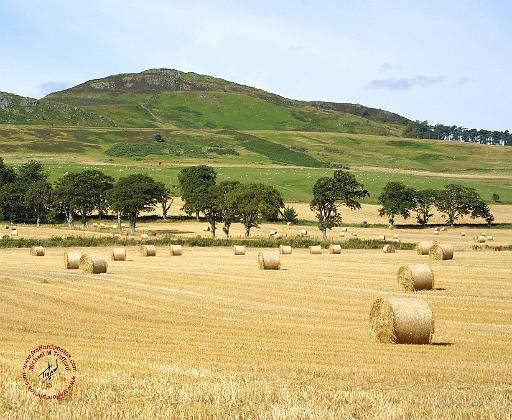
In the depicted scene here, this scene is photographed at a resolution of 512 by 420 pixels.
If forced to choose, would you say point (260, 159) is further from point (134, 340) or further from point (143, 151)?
point (134, 340)

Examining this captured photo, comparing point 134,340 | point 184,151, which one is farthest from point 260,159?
point 134,340

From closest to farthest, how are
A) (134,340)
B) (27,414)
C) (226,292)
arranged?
1. (27,414)
2. (134,340)
3. (226,292)

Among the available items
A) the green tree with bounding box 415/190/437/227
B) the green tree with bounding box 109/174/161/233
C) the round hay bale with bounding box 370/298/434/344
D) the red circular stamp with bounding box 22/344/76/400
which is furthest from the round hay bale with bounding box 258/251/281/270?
the green tree with bounding box 415/190/437/227

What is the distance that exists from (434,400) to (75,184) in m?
94.3

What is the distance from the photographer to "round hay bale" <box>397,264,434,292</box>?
31469 millimetres

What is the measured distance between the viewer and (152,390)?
36.7 ft

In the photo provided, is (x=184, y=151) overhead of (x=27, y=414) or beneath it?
overhead

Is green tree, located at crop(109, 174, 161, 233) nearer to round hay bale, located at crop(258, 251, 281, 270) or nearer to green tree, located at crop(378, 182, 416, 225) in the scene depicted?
green tree, located at crop(378, 182, 416, 225)

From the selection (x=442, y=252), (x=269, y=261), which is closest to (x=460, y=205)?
(x=442, y=252)

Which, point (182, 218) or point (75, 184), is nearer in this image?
point (75, 184)

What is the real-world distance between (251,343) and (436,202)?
99.3 metres

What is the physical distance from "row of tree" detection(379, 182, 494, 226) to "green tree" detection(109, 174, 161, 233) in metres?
34.3

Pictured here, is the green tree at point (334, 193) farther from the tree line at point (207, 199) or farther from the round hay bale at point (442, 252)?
the round hay bale at point (442, 252)

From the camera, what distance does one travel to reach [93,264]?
38.6 m
